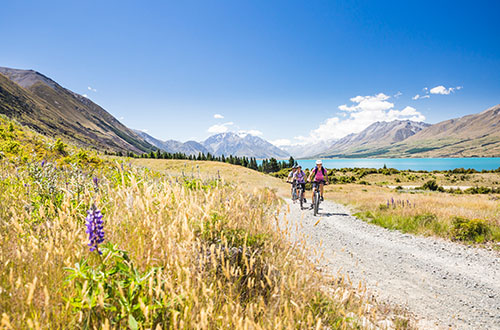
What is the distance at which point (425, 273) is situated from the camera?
263 inches

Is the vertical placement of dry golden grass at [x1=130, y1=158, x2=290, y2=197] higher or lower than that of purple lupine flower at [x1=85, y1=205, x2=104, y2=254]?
lower

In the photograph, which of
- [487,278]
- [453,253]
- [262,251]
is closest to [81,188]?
[262,251]

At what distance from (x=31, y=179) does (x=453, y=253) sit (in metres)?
12.0

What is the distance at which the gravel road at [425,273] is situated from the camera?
183 inches

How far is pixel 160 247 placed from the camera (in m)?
2.91

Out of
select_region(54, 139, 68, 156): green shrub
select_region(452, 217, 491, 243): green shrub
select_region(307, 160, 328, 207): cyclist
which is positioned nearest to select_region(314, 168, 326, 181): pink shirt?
select_region(307, 160, 328, 207): cyclist

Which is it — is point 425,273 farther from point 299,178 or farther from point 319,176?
point 299,178

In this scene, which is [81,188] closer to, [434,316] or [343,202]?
[434,316]

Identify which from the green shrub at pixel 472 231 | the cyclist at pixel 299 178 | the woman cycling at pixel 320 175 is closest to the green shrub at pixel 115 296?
the green shrub at pixel 472 231

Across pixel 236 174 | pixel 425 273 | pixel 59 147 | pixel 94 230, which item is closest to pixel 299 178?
pixel 425 273

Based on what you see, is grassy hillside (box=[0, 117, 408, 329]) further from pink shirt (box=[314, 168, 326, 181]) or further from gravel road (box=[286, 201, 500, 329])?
pink shirt (box=[314, 168, 326, 181])

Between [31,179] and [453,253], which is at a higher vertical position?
[31,179]

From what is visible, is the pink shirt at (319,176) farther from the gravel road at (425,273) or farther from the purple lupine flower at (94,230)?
the purple lupine flower at (94,230)

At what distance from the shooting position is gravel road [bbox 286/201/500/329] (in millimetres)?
4653
